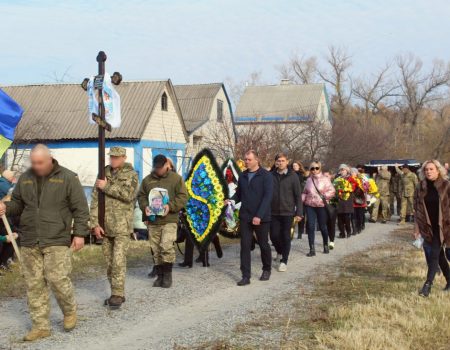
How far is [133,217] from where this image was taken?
27.9ft

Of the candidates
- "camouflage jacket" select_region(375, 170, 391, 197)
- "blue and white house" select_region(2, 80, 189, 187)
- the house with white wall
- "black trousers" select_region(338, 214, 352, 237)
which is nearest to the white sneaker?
"black trousers" select_region(338, 214, 352, 237)

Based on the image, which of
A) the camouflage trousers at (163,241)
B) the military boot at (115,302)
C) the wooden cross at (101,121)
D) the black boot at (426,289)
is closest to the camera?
the military boot at (115,302)

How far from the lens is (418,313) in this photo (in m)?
6.90

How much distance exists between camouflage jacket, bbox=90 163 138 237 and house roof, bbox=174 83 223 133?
26.7 meters

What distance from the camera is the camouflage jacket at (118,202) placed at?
749 centimetres

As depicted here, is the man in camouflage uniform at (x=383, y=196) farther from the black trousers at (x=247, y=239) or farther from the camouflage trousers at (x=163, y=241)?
the camouflage trousers at (x=163, y=241)

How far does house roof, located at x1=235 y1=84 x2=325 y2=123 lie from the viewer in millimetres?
49500

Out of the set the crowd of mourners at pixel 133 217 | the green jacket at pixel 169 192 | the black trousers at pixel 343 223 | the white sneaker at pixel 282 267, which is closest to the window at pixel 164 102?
the black trousers at pixel 343 223

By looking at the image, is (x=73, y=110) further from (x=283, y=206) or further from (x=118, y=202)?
(x=118, y=202)

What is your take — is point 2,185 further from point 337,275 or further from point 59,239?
point 337,275

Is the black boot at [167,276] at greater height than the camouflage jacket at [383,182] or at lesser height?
lesser

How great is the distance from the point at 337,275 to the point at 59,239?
510cm

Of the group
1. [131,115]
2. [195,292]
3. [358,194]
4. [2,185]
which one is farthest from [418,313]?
[131,115]

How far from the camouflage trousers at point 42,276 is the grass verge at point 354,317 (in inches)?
61.2
